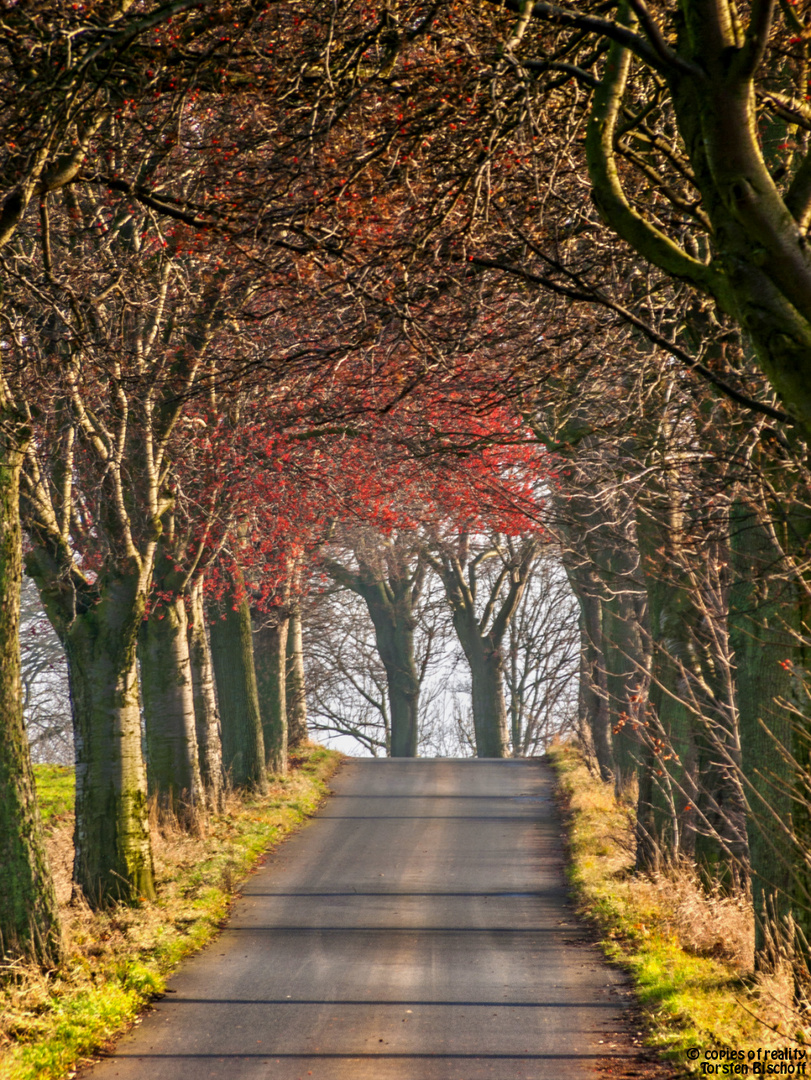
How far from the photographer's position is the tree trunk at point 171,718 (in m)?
15.1

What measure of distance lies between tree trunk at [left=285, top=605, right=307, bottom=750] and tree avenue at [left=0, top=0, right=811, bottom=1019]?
10.0 m

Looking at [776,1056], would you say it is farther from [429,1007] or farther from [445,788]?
[445,788]

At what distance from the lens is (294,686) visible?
25.8 metres

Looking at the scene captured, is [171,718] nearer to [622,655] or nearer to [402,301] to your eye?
[622,655]

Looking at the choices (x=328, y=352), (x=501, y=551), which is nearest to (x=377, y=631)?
(x=501, y=551)

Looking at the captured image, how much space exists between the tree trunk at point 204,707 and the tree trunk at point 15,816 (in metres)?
7.73

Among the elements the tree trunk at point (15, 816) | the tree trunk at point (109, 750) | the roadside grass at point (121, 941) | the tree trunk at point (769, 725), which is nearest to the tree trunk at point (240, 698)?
the roadside grass at point (121, 941)

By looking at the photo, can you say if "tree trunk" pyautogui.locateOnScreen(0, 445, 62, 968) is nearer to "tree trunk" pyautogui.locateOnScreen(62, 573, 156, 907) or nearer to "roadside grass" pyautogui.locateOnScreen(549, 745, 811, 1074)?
"tree trunk" pyautogui.locateOnScreen(62, 573, 156, 907)

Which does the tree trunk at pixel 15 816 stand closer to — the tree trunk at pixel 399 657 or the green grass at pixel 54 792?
the green grass at pixel 54 792

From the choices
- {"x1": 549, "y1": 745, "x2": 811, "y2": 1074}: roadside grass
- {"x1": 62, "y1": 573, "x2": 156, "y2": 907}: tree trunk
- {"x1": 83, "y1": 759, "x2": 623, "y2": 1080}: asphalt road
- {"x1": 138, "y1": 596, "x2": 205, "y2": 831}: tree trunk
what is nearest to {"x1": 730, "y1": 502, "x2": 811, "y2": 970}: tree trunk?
{"x1": 549, "y1": 745, "x2": 811, "y2": 1074}: roadside grass

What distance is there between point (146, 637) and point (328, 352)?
8.33 m

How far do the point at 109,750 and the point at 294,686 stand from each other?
1469 cm

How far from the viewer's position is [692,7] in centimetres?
506

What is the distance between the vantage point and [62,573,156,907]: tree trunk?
11.2 metres
